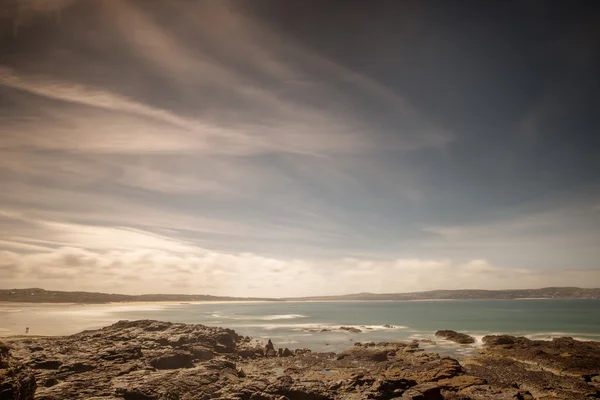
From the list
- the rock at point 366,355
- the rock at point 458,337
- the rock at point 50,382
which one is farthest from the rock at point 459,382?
the rock at point 458,337

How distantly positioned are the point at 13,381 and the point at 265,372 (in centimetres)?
2315

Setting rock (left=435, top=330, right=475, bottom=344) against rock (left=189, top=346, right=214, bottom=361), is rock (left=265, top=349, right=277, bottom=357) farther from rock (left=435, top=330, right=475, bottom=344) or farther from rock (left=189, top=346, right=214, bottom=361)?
rock (left=435, top=330, right=475, bottom=344)

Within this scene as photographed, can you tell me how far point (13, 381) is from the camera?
666 inches

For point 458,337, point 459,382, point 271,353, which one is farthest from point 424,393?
point 458,337

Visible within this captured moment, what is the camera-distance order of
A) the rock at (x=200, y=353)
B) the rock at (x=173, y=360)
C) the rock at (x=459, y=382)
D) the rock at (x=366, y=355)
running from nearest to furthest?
the rock at (x=459, y=382) → the rock at (x=173, y=360) → the rock at (x=200, y=353) → the rock at (x=366, y=355)

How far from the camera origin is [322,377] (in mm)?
31812

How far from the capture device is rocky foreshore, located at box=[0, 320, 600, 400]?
2248cm

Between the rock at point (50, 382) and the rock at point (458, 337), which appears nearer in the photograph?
the rock at point (50, 382)

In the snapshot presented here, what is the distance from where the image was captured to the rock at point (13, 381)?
16.3m

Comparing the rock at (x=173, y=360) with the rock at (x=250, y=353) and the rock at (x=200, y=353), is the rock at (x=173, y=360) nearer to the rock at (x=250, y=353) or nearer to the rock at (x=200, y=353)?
the rock at (x=200, y=353)

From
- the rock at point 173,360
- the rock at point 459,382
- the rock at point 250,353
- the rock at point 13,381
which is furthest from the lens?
the rock at point 250,353

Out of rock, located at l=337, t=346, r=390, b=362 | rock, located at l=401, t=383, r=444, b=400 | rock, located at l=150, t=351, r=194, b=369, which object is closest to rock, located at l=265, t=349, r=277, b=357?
rock, located at l=337, t=346, r=390, b=362

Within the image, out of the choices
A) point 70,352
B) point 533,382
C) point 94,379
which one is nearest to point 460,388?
point 533,382

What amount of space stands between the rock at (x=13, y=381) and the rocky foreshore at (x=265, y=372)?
0.06m
